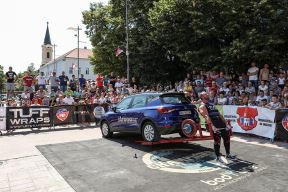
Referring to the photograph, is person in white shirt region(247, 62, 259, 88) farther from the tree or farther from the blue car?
the blue car

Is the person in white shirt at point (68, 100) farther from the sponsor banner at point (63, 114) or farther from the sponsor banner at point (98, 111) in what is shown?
the sponsor banner at point (98, 111)

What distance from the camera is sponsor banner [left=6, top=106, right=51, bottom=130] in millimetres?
14844

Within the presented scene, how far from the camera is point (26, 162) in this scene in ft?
29.9

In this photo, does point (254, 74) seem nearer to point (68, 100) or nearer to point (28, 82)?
point (68, 100)

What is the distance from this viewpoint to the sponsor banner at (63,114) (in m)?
16.0

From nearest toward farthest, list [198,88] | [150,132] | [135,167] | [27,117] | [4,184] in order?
1. [4,184]
2. [135,167]
3. [150,132]
4. [27,117]
5. [198,88]

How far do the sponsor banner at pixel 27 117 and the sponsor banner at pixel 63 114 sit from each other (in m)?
0.31

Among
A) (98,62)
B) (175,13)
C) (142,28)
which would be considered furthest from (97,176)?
(98,62)

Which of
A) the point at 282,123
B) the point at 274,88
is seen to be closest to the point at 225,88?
the point at 274,88

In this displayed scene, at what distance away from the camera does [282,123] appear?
11.4 metres

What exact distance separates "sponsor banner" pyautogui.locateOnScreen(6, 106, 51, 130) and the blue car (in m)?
5.62

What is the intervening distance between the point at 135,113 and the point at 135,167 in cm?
295

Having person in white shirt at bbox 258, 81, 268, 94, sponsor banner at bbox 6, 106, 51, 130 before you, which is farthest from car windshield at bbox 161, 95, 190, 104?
sponsor banner at bbox 6, 106, 51, 130

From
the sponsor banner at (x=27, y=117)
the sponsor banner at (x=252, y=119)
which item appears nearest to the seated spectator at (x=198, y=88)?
the sponsor banner at (x=252, y=119)
